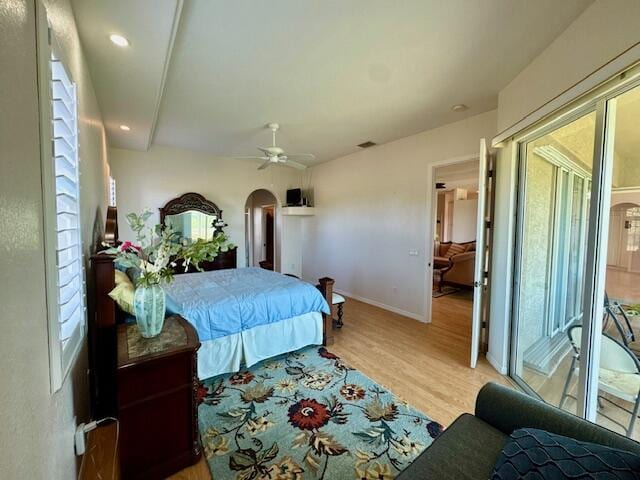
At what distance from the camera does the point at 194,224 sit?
16.5 feet

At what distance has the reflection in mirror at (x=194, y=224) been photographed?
4910 mm

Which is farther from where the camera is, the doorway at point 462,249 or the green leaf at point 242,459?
the doorway at point 462,249

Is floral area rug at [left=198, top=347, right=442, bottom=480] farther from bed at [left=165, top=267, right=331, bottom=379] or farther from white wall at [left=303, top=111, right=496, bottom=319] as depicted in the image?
white wall at [left=303, top=111, right=496, bottom=319]

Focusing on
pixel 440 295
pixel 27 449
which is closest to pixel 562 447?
pixel 27 449

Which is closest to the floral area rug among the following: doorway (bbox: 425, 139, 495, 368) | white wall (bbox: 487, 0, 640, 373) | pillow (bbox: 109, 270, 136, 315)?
pillow (bbox: 109, 270, 136, 315)

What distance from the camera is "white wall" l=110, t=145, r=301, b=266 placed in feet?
14.8

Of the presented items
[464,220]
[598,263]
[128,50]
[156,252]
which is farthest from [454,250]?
[128,50]

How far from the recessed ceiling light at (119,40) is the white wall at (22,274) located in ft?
3.93

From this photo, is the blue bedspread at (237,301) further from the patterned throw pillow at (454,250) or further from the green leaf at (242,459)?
the patterned throw pillow at (454,250)

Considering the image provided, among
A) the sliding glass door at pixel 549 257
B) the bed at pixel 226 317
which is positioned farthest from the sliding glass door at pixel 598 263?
the bed at pixel 226 317

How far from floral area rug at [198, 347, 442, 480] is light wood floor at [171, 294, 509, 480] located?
172 millimetres

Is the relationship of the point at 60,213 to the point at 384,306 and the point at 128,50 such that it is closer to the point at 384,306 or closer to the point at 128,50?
the point at 128,50

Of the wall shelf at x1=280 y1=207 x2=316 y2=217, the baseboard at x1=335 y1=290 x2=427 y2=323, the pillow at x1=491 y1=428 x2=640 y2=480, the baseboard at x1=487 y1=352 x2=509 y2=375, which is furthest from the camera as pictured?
the wall shelf at x1=280 y1=207 x2=316 y2=217

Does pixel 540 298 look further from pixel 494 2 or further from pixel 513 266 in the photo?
pixel 494 2
